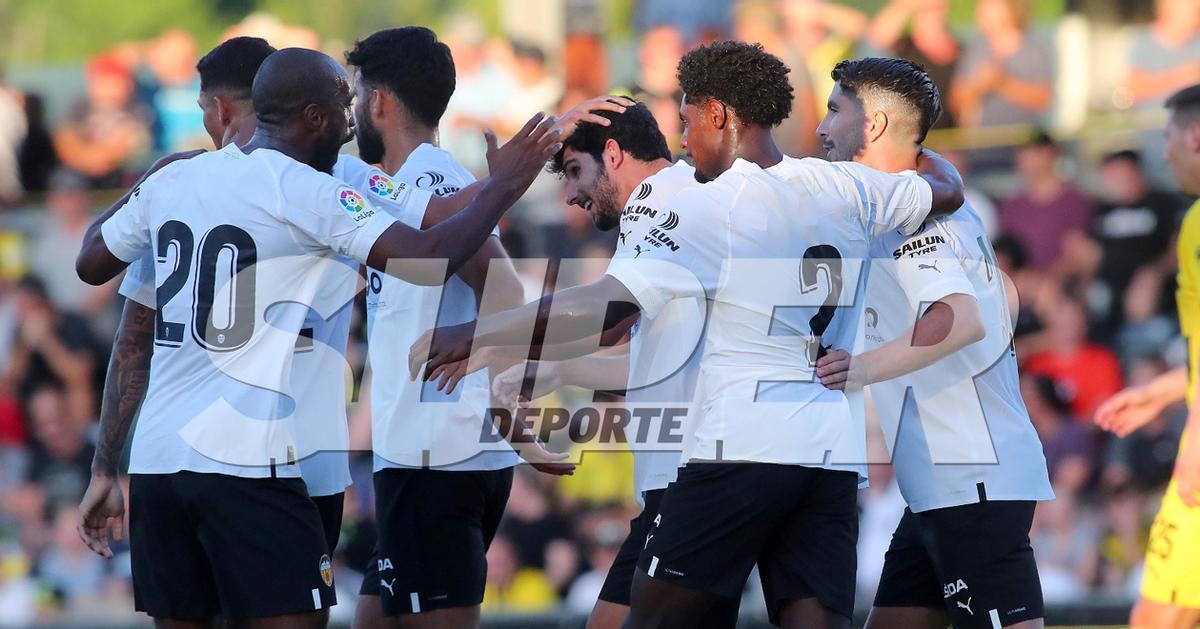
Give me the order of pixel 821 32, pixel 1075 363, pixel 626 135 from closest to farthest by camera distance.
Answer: pixel 626 135
pixel 1075 363
pixel 821 32

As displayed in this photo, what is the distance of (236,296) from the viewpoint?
4781mm

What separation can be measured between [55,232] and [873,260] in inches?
293

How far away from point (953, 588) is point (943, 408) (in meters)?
0.63

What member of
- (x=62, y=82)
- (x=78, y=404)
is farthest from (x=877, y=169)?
(x=62, y=82)

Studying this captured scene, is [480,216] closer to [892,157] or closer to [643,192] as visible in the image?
[643,192]

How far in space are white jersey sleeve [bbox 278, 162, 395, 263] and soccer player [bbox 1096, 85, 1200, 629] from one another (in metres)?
3.37

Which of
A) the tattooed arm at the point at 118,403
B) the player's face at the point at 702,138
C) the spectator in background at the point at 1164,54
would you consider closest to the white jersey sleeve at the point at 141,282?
the tattooed arm at the point at 118,403

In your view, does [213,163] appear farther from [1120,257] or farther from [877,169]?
[1120,257]

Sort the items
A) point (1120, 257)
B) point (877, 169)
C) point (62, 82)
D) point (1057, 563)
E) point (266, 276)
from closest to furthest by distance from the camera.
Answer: point (266, 276) → point (877, 169) → point (1057, 563) → point (1120, 257) → point (62, 82)

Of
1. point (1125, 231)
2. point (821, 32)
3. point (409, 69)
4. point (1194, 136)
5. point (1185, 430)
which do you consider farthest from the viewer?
point (821, 32)

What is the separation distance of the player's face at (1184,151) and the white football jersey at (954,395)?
1481 mm

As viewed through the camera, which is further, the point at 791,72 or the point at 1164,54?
the point at 1164,54

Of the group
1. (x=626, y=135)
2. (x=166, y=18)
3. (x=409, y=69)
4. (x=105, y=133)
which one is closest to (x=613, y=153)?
(x=626, y=135)

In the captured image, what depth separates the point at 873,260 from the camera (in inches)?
212
